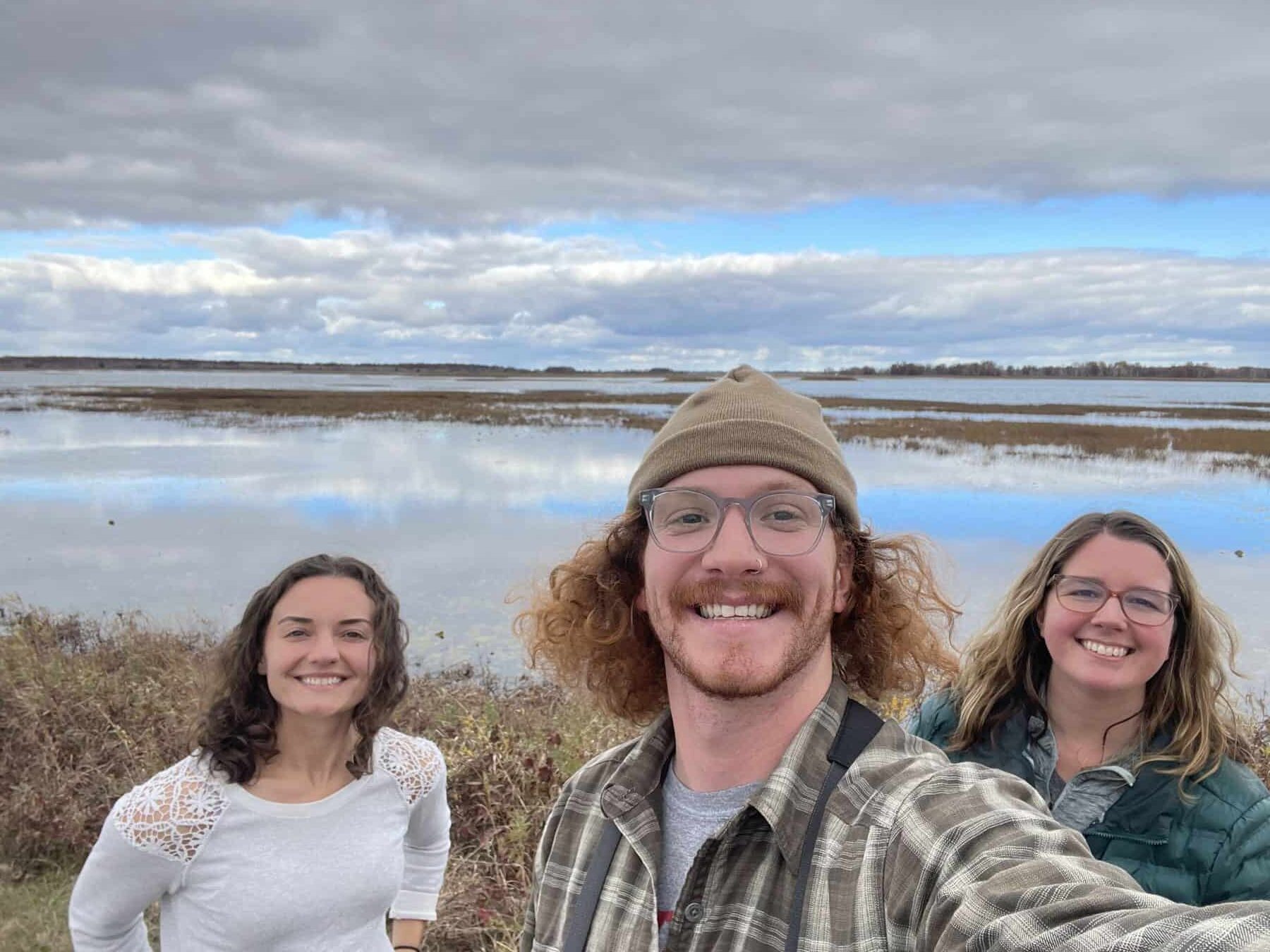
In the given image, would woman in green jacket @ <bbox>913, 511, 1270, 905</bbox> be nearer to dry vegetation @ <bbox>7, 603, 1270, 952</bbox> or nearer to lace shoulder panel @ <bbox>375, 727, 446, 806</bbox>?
lace shoulder panel @ <bbox>375, 727, 446, 806</bbox>

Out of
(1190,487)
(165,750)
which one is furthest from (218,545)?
(1190,487)

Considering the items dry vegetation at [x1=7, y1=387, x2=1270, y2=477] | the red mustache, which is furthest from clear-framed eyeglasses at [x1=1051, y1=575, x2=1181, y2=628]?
dry vegetation at [x1=7, y1=387, x2=1270, y2=477]

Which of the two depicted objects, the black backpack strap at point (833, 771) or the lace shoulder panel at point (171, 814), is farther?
the lace shoulder panel at point (171, 814)

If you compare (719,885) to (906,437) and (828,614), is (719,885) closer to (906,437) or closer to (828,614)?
(828,614)

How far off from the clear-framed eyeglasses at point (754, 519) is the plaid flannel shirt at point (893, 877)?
0.38m

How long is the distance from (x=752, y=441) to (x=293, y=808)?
79.7 inches

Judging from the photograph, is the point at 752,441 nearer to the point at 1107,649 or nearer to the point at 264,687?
the point at 1107,649

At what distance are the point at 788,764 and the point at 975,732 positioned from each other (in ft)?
6.61

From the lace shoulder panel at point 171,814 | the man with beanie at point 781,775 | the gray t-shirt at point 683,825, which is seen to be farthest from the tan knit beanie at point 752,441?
the lace shoulder panel at point 171,814

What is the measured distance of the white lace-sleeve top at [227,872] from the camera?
287cm

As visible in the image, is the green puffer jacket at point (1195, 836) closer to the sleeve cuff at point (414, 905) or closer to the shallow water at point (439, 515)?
the shallow water at point (439, 515)

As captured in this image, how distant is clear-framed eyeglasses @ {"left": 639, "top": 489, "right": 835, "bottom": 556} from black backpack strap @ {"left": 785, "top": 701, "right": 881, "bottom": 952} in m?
0.44

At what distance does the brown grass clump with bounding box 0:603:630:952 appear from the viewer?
5.73 metres

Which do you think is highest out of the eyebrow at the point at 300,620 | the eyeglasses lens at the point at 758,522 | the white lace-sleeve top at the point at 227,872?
the eyeglasses lens at the point at 758,522
